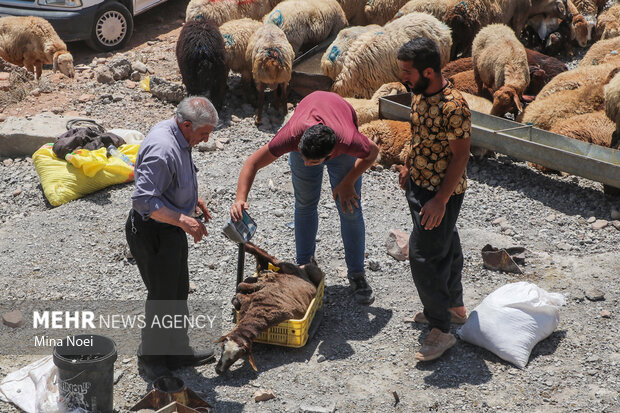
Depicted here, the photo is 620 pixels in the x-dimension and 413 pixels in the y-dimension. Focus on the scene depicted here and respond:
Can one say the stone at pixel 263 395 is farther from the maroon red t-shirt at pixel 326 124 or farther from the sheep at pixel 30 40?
the sheep at pixel 30 40

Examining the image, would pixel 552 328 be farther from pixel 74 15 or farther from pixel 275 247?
pixel 74 15

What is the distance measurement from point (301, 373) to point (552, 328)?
1660 millimetres

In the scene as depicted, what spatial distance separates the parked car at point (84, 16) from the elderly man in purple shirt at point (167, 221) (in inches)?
295

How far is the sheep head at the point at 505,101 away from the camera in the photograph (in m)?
8.36

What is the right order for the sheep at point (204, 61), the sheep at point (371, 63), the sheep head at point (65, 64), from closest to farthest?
1. the sheep at point (204, 61)
2. the sheep at point (371, 63)
3. the sheep head at point (65, 64)

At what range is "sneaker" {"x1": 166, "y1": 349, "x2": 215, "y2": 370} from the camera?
4695mm

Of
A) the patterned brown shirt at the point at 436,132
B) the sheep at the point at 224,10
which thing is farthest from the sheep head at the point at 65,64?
the patterned brown shirt at the point at 436,132

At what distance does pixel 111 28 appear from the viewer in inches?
449

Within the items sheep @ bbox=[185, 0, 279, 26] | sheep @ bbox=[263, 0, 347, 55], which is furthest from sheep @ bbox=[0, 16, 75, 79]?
sheep @ bbox=[263, 0, 347, 55]

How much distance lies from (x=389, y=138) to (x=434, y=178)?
355 centimetres

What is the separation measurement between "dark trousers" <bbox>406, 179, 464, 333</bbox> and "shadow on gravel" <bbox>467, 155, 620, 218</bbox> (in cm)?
265

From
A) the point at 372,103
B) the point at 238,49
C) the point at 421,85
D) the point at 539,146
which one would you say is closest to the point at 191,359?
the point at 421,85

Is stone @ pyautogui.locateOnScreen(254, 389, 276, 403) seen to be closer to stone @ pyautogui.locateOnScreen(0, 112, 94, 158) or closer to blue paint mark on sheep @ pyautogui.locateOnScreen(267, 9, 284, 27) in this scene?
stone @ pyautogui.locateOnScreen(0, 112, 94, 158)

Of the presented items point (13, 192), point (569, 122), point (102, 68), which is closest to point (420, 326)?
point (569, 122)
